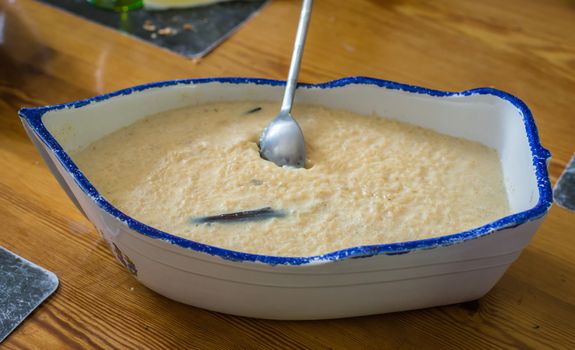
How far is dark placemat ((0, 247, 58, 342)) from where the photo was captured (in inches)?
25.9

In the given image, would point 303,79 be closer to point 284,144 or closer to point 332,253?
point 284,144

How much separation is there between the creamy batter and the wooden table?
0.10 metres

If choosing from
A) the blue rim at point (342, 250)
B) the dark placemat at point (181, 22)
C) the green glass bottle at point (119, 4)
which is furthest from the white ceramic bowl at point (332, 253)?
the green glass bottle at point (119, 4)

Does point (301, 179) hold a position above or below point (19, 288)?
above

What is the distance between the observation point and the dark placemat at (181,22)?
3.69 ft

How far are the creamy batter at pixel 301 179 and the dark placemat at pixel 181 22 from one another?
1.21ft

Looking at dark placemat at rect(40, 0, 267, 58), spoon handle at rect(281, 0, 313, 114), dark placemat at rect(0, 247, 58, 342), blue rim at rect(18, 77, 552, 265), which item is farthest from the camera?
dark placemat at rect(40, 0, 267, 58)

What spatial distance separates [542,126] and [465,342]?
44 centimetres

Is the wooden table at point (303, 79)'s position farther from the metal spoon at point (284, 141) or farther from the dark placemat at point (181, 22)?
the metal spoon at point (284, 141)

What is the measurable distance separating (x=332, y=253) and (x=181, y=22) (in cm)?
75

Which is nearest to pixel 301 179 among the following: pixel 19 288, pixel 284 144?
pixel 284 144

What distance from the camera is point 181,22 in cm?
118

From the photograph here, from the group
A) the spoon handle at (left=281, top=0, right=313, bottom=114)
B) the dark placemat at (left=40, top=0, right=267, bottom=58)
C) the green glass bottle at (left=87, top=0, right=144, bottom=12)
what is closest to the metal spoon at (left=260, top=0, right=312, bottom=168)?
the spoon handle at (left=281, top=0, right=313, bottom=114)

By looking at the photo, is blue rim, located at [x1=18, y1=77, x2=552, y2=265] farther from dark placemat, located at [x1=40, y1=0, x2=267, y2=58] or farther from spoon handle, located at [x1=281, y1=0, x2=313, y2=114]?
dark placemat, located at [x1=40, y1=0, x2=267, y2=58]
